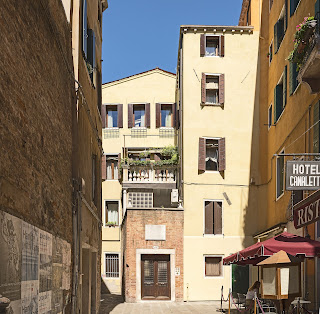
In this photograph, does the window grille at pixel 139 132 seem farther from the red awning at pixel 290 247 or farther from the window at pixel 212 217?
the red awning at pixel 290 247

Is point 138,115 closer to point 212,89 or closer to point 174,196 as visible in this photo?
point 212,89

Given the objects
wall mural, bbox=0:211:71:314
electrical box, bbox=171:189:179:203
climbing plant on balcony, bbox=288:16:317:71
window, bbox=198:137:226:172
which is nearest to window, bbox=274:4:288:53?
window, bbox=198:137:226:172

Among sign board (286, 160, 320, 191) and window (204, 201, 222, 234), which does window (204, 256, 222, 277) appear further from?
sign board (286, 160, 320, 191)

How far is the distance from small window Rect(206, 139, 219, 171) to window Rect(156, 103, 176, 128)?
6.29 m

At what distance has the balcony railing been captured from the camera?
94.3 feet

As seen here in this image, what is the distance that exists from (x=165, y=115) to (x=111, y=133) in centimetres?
328

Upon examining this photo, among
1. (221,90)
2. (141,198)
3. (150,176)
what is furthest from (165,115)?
(221,90)

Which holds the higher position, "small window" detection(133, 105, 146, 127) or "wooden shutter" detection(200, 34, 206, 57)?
"wooden shutter" detection(200, 34, 206, 57)

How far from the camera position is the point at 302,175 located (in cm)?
1111

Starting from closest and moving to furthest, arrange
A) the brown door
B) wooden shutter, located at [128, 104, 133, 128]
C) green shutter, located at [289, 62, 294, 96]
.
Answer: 1. green shutter, located at [289, 62, 294, 96]
2. the brown door
3. wooden shutter, located at [128, 104, 133, 128]

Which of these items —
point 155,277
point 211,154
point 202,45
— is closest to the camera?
point 155,277

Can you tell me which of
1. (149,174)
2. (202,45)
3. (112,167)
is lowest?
(149,174)

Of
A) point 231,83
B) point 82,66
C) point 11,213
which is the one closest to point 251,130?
point 231,83

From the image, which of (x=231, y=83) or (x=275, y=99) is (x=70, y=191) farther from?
(x=231, y=83)
